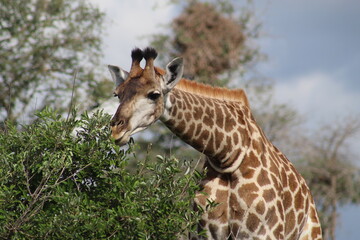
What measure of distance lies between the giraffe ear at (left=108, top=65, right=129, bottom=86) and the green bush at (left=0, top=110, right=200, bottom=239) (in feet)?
3.84

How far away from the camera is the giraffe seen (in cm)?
767

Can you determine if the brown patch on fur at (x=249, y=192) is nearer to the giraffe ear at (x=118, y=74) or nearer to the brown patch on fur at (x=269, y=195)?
the brown patch on fur at (x=269, y=195)

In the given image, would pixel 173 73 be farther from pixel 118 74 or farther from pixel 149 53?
pixel 118 74

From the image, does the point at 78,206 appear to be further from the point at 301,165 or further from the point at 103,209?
the point at 301,165

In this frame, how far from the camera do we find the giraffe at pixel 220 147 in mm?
7672

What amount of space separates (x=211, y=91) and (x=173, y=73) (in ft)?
3.25

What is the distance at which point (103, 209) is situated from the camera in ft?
22.8

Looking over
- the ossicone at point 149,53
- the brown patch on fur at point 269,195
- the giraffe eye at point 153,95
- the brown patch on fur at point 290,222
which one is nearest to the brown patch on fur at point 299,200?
the brown patch on fur at point 290,222

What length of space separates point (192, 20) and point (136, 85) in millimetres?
22191

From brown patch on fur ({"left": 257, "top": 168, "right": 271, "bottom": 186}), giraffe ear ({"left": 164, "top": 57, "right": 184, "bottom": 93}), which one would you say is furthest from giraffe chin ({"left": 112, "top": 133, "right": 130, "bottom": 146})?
brown patch on fur ({"left": 257, "top": 168, "right": 271, "bottom": 186})

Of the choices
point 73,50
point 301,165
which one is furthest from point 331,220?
point 73,50

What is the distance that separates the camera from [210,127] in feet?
26.4

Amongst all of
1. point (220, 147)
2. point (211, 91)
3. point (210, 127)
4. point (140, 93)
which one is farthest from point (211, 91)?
point (140, 93)

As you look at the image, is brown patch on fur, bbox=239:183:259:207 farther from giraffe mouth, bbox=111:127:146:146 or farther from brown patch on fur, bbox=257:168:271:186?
giraffe mouth, bbox=111:127:146:146
